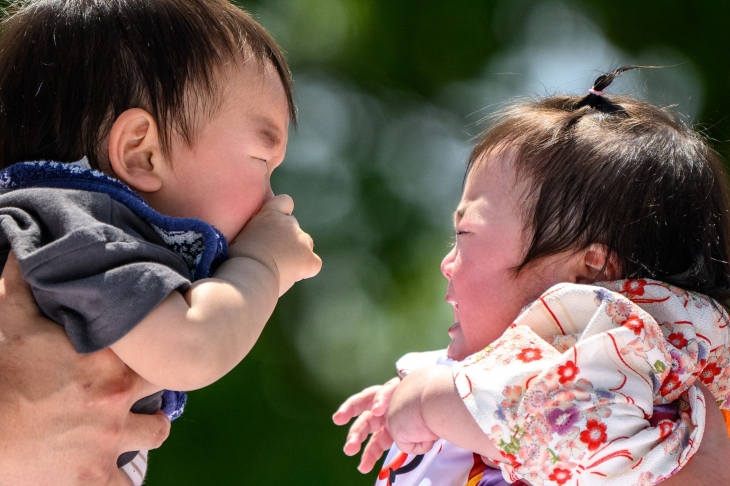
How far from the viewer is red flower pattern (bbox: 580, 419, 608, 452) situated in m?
0.92

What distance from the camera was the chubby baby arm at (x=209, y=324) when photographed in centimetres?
90

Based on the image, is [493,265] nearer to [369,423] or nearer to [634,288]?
[634,288]

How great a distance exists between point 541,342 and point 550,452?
14 cm

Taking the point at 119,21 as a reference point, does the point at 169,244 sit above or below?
below

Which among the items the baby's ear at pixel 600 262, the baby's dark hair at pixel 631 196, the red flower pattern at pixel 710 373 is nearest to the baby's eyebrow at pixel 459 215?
the baby's dark hair at pixel 631 196

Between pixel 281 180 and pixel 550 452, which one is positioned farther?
pixel 281 180

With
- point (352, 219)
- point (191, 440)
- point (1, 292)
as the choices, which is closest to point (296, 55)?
point (352, 219)

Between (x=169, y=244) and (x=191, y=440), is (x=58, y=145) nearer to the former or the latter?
(x=169, y=244)

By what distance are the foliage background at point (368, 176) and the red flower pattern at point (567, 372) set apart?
2.50 meters

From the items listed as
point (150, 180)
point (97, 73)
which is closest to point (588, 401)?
point (150, 180)

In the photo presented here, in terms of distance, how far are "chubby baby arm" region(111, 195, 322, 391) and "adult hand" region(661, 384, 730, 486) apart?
57 cm

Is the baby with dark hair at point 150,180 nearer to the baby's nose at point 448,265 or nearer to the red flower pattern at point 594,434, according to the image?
the baby's nose at point 448,265

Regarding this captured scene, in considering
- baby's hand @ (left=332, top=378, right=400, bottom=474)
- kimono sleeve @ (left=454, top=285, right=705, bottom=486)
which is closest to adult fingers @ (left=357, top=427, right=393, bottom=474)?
baby's hand @ (left=332, top=378, right=400, bottom=474)

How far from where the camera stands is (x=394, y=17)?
371 cm
